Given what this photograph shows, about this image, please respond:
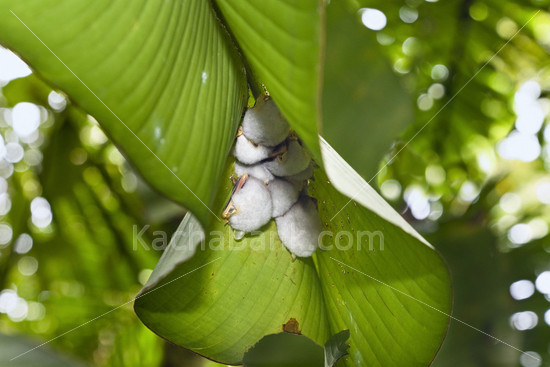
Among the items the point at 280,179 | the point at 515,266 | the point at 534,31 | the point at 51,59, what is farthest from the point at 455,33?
the point at 51,59

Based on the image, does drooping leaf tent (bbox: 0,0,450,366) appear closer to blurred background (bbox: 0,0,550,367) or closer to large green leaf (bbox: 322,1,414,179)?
large green leaf (bbox: 322,1,414,179)

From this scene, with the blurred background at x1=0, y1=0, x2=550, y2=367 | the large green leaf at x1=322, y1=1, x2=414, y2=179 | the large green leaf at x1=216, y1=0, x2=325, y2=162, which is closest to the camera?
the large green leaf at x1=216, y1=0, x2=325, y2=162

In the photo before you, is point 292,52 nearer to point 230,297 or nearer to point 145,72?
point 145,72

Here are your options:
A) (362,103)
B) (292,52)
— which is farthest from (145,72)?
(362,103)

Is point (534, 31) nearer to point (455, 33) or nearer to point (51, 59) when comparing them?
point (455, 33)

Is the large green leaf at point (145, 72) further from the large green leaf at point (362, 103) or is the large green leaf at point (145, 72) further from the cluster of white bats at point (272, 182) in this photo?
the large green leaf at point (362, 103)

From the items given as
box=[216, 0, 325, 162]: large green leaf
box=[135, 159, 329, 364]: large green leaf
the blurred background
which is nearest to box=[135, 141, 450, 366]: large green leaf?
box=[135, 159, 329, 364]: large green leaf
